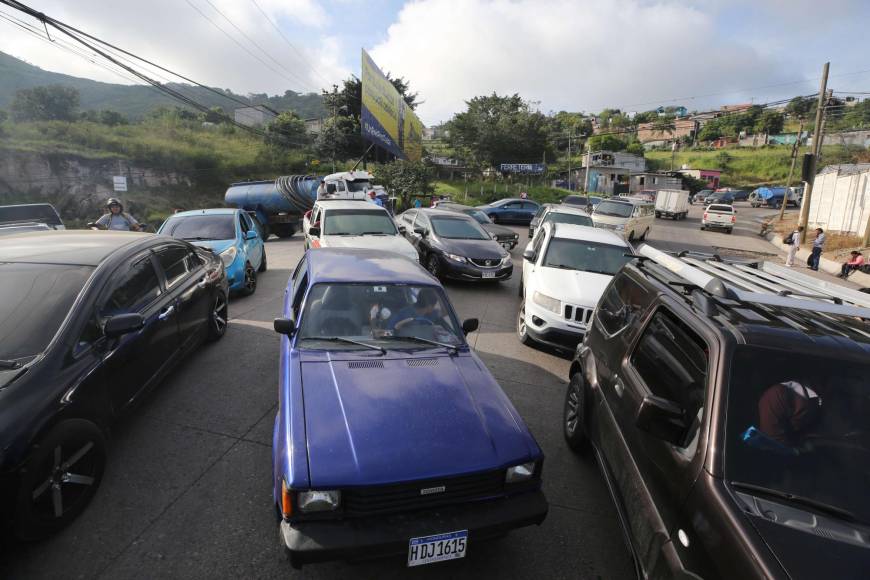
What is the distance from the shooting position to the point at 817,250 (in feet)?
48.9

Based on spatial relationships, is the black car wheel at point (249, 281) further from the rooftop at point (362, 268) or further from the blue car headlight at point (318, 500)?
the blue car headlight at point (318, 500)

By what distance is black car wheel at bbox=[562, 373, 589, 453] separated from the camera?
3.90 metres

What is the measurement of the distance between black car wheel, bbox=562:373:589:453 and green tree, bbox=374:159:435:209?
25501 millimetres

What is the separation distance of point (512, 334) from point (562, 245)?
174cm

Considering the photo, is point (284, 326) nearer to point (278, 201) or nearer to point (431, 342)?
point (431, 342)

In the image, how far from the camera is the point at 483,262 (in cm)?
957

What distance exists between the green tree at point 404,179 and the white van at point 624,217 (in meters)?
13.6

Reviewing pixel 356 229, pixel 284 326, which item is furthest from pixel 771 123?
pixel 284 326

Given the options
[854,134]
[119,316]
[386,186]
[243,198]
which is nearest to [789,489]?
[119,316]

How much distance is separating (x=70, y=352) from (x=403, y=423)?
92.5 inches

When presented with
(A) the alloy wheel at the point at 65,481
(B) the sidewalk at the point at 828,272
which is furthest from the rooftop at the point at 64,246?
(B) the sidewalk at the point at 828,272

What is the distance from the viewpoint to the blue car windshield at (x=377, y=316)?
366cm

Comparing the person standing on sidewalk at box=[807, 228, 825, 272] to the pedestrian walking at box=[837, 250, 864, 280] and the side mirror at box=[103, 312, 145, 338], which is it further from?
the side mirror at box=[103, 312, 145, 338]

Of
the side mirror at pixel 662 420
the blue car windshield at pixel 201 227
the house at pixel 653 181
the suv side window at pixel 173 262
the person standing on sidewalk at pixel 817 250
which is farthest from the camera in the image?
the house at pixel 653 181
